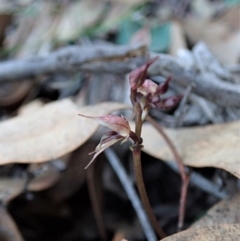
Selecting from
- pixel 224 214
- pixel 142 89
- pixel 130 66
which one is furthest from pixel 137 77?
pixel 130 66

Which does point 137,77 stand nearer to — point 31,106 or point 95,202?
point 95,202

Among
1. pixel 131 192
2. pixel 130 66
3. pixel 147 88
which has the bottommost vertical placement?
pixel 131 192

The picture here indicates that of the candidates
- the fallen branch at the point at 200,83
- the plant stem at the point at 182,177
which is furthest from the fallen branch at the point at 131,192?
the fallen branch at the point at 200,83

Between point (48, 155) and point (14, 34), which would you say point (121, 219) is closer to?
point (48, 155)

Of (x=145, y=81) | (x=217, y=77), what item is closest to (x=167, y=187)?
(x=217, y=77)

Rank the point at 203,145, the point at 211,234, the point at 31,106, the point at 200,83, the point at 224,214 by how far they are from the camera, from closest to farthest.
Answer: the point at 211,234
the point at 224,214
the point at 203,145
the point at 200,83
the point at 31,106

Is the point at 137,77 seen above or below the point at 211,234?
above
